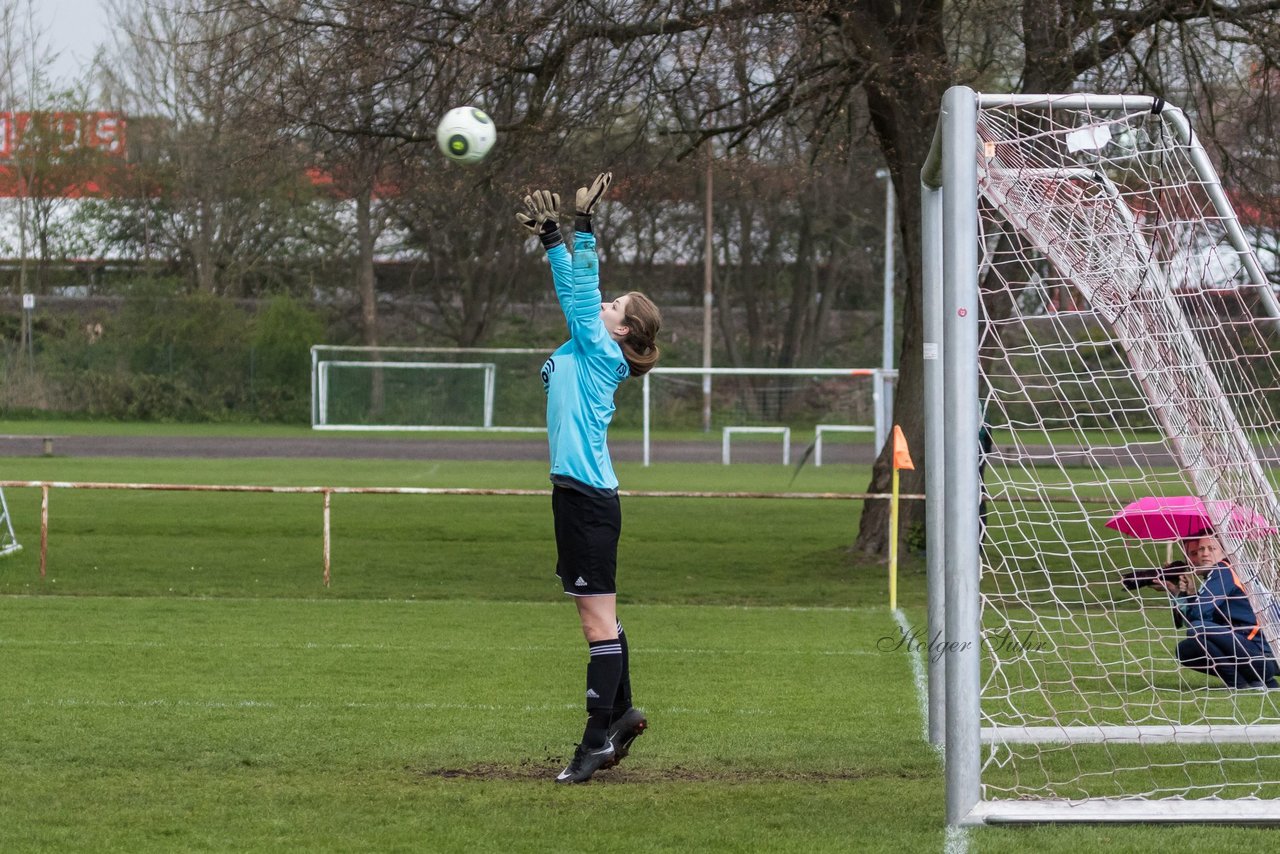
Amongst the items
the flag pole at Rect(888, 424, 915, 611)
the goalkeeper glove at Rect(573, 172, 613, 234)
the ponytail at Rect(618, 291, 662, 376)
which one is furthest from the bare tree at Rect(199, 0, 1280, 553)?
the goalkeeper glove at Rect(573, 172, 613, 234)

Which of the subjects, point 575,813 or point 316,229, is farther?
point 316,229

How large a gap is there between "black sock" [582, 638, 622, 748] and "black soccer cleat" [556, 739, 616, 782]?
3cm

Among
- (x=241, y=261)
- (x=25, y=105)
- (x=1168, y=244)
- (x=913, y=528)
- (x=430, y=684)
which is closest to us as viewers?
(x=1168, y=244)

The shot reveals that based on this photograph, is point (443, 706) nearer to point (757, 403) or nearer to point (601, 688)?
point (601, 688)

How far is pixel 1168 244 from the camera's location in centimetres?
648

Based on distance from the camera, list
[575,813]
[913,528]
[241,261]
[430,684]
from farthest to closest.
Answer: [241,261] < [913,528] < [430,684] < [575,813]

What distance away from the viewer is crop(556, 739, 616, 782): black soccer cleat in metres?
5.58

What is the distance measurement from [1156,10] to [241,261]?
36.2m

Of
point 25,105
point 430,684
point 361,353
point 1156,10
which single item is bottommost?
point 430,684

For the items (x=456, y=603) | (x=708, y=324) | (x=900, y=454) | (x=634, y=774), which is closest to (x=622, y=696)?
(x=634, y=774)

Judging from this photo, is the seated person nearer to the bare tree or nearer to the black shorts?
the black shorts

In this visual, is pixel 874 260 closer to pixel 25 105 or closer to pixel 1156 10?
pixel 25 105

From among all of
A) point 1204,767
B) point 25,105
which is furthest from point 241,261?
point 1204,767

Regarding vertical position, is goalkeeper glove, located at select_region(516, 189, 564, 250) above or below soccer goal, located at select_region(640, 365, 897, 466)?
above
